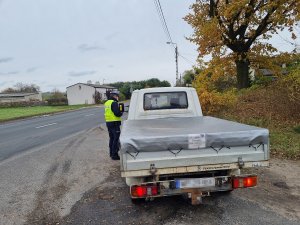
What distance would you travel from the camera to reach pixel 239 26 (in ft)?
65.5

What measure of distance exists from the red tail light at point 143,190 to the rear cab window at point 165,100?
9.54 feet

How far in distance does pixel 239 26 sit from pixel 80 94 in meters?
67.7

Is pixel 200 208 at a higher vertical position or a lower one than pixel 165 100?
lower

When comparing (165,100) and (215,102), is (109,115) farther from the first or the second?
(215,102)

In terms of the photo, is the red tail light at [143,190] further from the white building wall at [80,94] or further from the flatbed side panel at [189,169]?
the white building wall at [80,94]

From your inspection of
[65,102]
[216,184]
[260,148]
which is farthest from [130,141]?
[65,102]

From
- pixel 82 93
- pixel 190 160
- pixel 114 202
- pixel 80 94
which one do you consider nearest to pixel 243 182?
pixel 190 160

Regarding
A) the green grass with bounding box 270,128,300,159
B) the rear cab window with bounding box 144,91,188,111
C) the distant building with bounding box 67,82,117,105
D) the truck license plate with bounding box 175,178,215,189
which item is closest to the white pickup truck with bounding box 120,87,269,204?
the truck license plate with bounding box 175,178,215,189

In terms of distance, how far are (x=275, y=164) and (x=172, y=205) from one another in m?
3.62

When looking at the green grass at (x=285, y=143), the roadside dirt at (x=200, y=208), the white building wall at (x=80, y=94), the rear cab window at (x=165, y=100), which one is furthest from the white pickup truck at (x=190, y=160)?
the white building wall at (x=80, y=94)

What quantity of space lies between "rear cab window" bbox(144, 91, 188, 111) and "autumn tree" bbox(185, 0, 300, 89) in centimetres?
1126

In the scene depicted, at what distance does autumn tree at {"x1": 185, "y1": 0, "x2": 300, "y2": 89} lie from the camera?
57.3ft

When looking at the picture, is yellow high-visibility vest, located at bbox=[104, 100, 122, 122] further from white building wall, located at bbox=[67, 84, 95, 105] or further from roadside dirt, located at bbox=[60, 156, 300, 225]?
white building wall, located at bbox=[67, 84, 95, 105]

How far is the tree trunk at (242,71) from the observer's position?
67.3 ft
